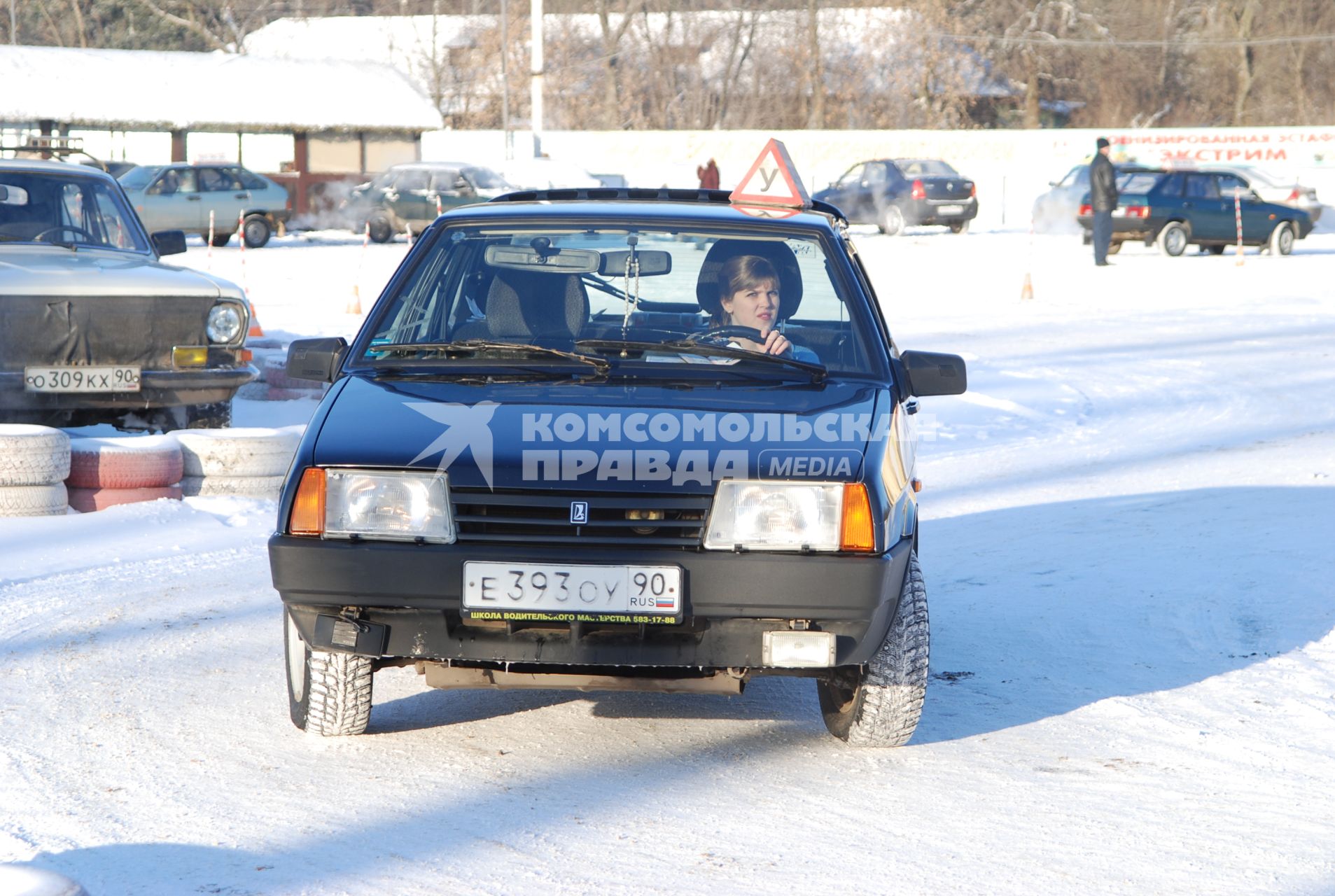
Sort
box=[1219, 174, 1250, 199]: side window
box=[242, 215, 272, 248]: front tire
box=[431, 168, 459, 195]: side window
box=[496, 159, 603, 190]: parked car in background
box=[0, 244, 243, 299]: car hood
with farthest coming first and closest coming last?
box=[496, 159, 603, 190]: parked car in background
box=[431, 168, 459, 195]: side window
box=[242, 215, 272, 248]: front tire
box=[1219, 174, 1250, 199]: side window
box=[0, 244, 243, 299]: car hood

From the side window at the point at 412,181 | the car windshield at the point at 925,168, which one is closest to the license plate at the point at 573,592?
the side window at the point at 412,181

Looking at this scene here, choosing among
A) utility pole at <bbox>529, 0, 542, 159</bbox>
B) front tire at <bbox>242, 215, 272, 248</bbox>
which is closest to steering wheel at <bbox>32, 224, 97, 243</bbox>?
front tire at <bbox>242, 215, 272, 248</bbox>

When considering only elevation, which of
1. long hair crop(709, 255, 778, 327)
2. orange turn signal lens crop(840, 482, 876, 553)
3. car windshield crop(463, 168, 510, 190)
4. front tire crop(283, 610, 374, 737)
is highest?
car windshield crop(463, 168, 510, 190)

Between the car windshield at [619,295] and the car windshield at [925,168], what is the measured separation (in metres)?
31.0

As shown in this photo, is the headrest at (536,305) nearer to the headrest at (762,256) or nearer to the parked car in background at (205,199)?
the headrest at (762,256)

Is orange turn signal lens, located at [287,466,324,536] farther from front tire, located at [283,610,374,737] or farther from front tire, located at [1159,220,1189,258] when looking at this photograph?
front tire, located at [1159,220,1189,258]

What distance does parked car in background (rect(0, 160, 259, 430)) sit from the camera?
8344 millimetres

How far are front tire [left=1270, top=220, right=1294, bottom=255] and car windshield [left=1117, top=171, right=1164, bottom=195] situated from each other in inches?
93.6

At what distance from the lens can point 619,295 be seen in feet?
16.5

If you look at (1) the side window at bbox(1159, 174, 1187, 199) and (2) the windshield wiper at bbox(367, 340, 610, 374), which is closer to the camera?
(2) the windshield wiper at bbox(367, 340, 610, 374)

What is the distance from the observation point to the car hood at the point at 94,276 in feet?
27.5

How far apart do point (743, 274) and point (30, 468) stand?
12.5 ft

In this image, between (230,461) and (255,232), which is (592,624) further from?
(255,232)

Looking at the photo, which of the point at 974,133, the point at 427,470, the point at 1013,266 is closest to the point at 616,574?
the point at 427,470
